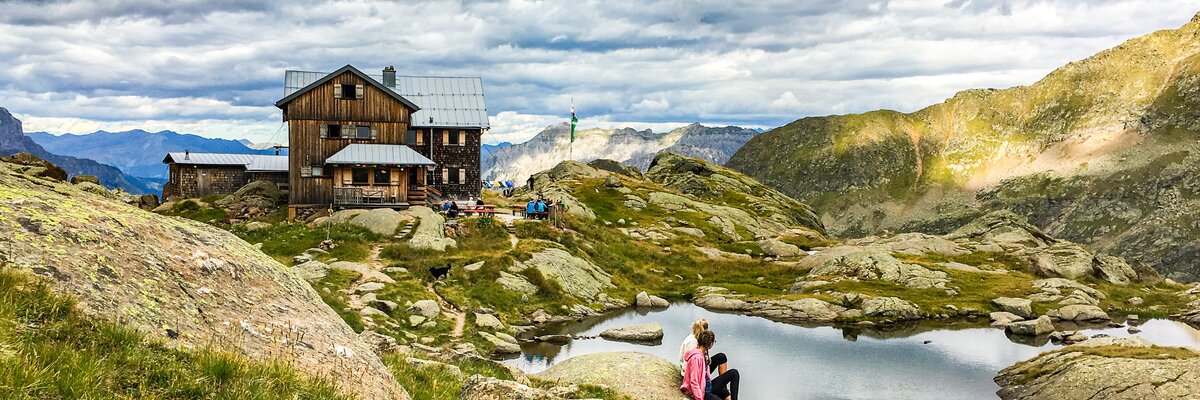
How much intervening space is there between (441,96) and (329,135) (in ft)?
51.1

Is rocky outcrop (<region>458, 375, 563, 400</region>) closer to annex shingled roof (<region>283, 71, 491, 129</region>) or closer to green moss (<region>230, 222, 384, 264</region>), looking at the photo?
green moss (<region>230, 222, 384, 264</region>)

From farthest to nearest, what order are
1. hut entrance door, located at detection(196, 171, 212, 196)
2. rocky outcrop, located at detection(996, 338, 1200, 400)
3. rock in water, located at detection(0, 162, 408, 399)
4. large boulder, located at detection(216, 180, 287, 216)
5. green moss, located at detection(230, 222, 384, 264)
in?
hut entrance door, located at detection(196, 171, 212, 196) → large boulder, located at detection(216, 180, 287, 216) → green moss, located at detection(230, 222, 384, 264) → rocky outcrop, located at detection(996, 338, 1200, 400) → rock in water, located at detection(0, 162, 408, 399)

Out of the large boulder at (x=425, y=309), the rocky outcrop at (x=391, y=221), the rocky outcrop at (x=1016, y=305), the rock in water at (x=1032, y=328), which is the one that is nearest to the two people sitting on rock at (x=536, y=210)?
the rocky outcrop at (x=391, y=221)

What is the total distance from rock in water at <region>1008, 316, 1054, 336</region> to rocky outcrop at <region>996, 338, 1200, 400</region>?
11869mm

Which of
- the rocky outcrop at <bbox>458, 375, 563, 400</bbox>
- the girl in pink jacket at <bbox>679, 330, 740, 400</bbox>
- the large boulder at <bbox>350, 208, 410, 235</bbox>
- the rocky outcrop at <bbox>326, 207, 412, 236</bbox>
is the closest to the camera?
the rocky outcrop at <bbox>458, 375, 563, 400</bbox>

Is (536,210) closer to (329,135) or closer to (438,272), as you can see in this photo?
(329,135)

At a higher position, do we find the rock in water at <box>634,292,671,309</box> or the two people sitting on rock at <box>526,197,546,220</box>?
the two people sitting on rock at <box>526,197,546,220</box>

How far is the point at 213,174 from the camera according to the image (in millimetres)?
90750

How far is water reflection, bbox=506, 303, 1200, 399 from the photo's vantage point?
46000mm

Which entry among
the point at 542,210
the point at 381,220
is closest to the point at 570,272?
the point at 542,210

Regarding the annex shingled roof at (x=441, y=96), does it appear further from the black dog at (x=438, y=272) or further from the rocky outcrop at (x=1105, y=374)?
the rocky outcrop at (x=1105, y=374)

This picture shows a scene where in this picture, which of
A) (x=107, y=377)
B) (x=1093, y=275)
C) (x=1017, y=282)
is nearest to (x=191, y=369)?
(x=107, y=377)

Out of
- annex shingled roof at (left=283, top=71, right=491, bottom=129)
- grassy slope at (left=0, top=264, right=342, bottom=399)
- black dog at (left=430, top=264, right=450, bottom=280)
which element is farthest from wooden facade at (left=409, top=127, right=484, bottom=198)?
grassy slope at (left=0, top=264, right=342, bottom=399)

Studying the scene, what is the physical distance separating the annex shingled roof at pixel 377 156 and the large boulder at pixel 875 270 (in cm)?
3998
